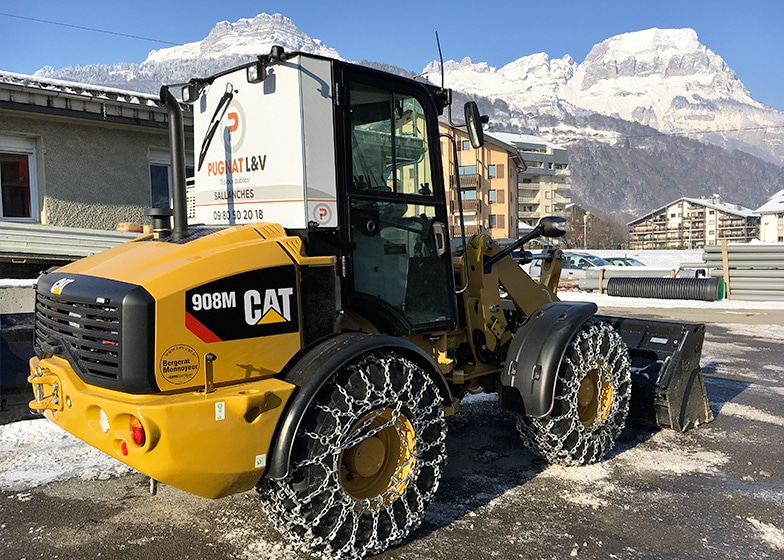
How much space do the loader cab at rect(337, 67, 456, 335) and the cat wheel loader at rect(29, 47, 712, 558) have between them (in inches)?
0.5

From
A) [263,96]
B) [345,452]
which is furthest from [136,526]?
[263,96]

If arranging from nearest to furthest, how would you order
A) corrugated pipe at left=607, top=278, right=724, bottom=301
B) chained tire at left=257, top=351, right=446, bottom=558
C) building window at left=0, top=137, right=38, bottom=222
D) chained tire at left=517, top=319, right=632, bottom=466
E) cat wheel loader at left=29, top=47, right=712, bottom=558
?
1. cat wheel loader at left=29, top=47, right=712, bottom=558
2. chained tire at left=257, top=351, right=446, bottom=558
3. chained tire at left=517, top=319, right=632, bottom=466
4. building window at left=0, top=137, right=38, bottom=222
5. corrugated pipe at left=607, top=278, right=724, bottom=301

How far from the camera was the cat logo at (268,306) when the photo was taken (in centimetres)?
319

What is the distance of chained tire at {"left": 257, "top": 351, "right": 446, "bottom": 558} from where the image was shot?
323cm

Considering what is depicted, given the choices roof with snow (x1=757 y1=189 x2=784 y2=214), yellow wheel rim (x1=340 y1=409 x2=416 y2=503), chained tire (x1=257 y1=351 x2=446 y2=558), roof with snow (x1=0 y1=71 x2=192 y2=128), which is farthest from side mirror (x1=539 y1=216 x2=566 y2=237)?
roof with snow (x1=757 y1=189 x2=784 y2=214)

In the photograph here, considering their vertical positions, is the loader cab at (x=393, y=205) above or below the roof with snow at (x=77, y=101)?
below

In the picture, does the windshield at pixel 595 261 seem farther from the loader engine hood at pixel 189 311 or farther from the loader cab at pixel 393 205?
the loader engine hood at pixel 189 311

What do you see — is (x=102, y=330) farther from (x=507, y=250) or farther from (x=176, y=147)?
(x=507, y=250)

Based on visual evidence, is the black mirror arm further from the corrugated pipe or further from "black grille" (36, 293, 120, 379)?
the corrugated pipe

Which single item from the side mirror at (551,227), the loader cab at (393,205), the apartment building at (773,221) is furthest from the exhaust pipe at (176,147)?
the apartment building at (773,221)

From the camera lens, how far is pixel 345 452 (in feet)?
11.5

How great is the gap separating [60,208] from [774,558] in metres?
9.66

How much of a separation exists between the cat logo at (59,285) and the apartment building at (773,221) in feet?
301

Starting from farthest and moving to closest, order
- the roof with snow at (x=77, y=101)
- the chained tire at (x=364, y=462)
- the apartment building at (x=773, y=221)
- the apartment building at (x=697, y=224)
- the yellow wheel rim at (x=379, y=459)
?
the apartment building at (x=697, y=224)
the apartment building at (x=773, y=221)
the roof with snow at (x=77, y=101)
the yellow wheel rim at (x=379, y=459)
the chained tire at (x=364, y=462)
